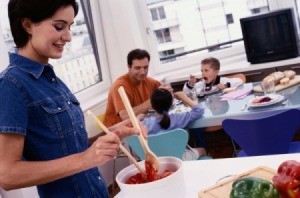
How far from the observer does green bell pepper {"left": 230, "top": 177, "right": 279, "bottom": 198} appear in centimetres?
81

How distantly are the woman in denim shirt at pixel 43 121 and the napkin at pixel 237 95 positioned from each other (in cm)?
173

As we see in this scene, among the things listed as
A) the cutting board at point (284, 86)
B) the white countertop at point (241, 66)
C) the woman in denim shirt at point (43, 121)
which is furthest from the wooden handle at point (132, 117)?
the white countertop at point (241, 66)

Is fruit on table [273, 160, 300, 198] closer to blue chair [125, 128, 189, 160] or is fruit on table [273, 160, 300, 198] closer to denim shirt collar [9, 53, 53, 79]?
denim shirt collar [9, 53, 53, 79]

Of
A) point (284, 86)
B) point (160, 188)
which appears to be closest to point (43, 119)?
point (160, 188)

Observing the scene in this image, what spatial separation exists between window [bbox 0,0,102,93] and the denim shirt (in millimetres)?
2300

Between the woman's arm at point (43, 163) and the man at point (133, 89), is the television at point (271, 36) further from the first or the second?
the woman's arm at point (43, 163)

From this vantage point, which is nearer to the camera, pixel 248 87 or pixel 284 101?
pixel 284 101

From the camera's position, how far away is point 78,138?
111cm

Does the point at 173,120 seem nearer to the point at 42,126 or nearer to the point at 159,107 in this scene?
the point at 159,107

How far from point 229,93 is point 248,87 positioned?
19cm

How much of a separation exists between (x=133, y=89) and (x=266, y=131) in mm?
1538

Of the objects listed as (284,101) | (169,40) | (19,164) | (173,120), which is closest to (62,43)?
(19,164)

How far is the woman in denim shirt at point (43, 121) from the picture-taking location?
908 millimetres

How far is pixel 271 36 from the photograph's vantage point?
3.77 meters
